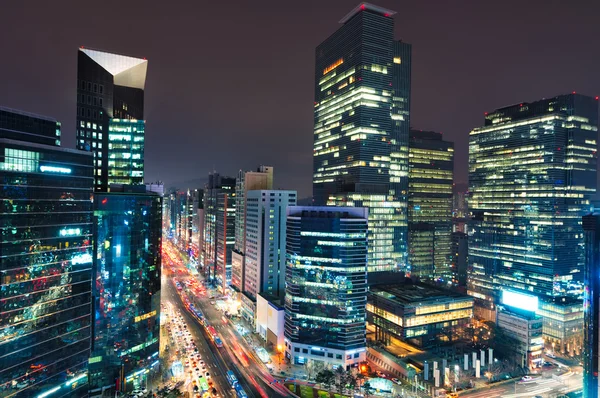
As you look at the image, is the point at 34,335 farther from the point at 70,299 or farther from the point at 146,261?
the point at 146,261

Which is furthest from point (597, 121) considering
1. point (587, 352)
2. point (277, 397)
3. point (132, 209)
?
point (132, 209)

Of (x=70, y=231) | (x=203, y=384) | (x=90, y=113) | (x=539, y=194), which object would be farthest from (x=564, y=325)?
(x=90, y=113)

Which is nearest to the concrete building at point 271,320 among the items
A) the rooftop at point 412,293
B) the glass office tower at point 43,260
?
the rooftop at point 412,293

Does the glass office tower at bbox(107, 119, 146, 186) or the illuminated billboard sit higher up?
the glass office tower at bbox(107, 119, 146, 186)

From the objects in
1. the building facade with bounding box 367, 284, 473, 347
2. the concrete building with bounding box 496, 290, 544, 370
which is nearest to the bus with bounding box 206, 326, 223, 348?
the building facade with bounding box 367, 284, 473, 347

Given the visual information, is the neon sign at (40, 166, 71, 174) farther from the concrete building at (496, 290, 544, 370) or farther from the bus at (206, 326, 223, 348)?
the concrete building at (496, 290, 544, 370)

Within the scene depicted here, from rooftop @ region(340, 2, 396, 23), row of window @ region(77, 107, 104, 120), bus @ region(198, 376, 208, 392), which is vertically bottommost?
bus @ region(198, 376, 208, 392)
